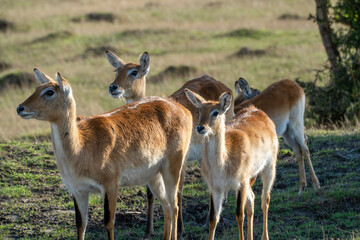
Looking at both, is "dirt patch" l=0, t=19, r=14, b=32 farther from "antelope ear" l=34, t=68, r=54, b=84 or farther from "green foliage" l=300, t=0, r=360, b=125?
"antelope ear" l=34, t=68, r=54, b=84

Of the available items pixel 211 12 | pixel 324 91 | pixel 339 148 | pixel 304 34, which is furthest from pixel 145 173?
pixel 211 12

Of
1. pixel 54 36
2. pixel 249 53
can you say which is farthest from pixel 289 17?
pixel 54 36

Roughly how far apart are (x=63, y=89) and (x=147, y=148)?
107 cm

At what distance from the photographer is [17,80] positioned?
1773cm

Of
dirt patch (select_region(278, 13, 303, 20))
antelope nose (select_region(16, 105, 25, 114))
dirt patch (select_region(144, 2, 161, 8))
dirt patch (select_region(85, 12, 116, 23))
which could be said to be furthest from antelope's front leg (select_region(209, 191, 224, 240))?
dirt patch (select_region(144, 2, 161, 8))

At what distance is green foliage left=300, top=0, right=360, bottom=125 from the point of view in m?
12.9

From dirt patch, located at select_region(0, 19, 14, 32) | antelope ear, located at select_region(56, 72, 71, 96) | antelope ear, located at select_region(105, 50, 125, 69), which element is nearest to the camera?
antelope ear, located at select_region(56, 72, 71, 96)

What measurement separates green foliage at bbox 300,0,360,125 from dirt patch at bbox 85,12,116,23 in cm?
1343

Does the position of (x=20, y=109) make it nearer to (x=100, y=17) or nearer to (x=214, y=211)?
(x=214, y=211)

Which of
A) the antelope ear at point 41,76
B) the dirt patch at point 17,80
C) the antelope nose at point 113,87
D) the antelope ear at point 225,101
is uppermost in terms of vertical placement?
the antelope ear at point 41,76

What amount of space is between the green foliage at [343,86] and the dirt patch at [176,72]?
578 cm

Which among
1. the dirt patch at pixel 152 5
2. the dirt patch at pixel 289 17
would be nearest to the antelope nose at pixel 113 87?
the dirt patch at pixel 289 17

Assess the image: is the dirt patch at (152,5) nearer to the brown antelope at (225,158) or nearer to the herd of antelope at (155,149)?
the herd of antelope at (155,149)

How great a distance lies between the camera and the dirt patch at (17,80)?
57.6ft
